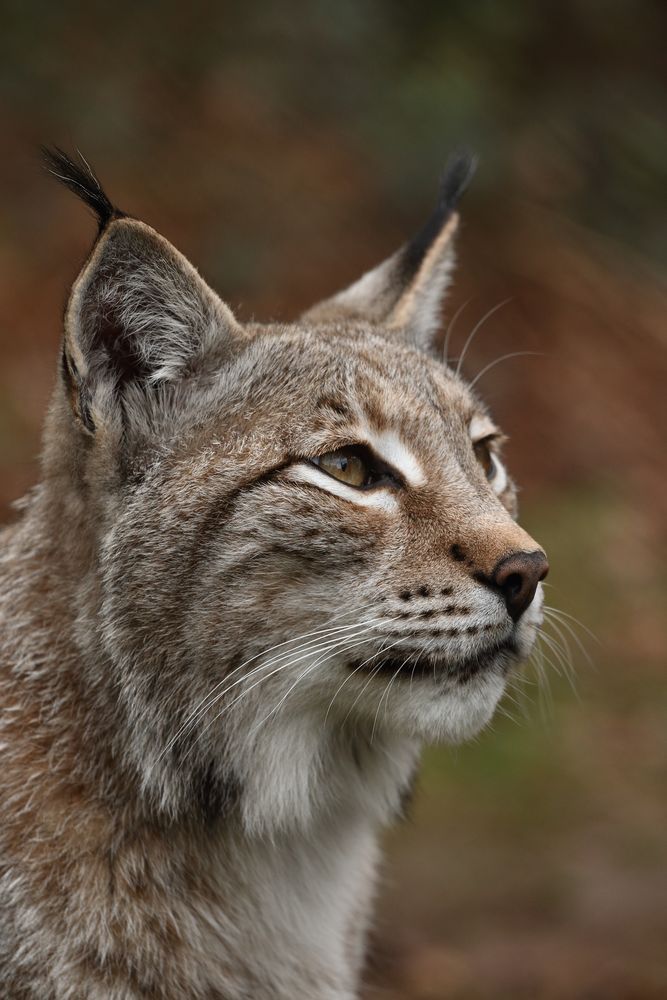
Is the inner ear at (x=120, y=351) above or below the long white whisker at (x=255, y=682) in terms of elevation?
above

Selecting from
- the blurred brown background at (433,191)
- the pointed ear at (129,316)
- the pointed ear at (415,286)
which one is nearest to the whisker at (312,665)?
the pointed ear at (129,316)

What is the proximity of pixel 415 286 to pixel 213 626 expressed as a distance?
1738 mm

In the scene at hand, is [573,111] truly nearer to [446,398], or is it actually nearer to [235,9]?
[235,9]

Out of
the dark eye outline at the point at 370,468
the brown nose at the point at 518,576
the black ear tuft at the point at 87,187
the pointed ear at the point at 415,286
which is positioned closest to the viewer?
the brown nose at the point at 518,576

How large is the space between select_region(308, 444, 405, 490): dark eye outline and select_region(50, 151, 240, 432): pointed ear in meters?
0.53

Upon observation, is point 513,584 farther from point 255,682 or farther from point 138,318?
point 138,318

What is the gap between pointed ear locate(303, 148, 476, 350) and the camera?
467 centimetres

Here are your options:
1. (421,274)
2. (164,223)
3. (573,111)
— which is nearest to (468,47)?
(573,111)

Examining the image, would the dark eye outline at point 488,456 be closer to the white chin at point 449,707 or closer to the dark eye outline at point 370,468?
the dark eye outline at point 370,468

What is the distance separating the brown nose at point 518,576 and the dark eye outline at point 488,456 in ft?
2.55

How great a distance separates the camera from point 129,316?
3.71 meters

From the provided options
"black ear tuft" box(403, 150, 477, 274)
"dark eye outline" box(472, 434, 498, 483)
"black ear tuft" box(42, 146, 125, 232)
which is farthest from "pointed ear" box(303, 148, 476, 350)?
"black ear tuft" box(42, 146, 125, 232)

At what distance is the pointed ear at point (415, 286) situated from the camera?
4.67m

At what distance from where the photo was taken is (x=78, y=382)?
3521mm
